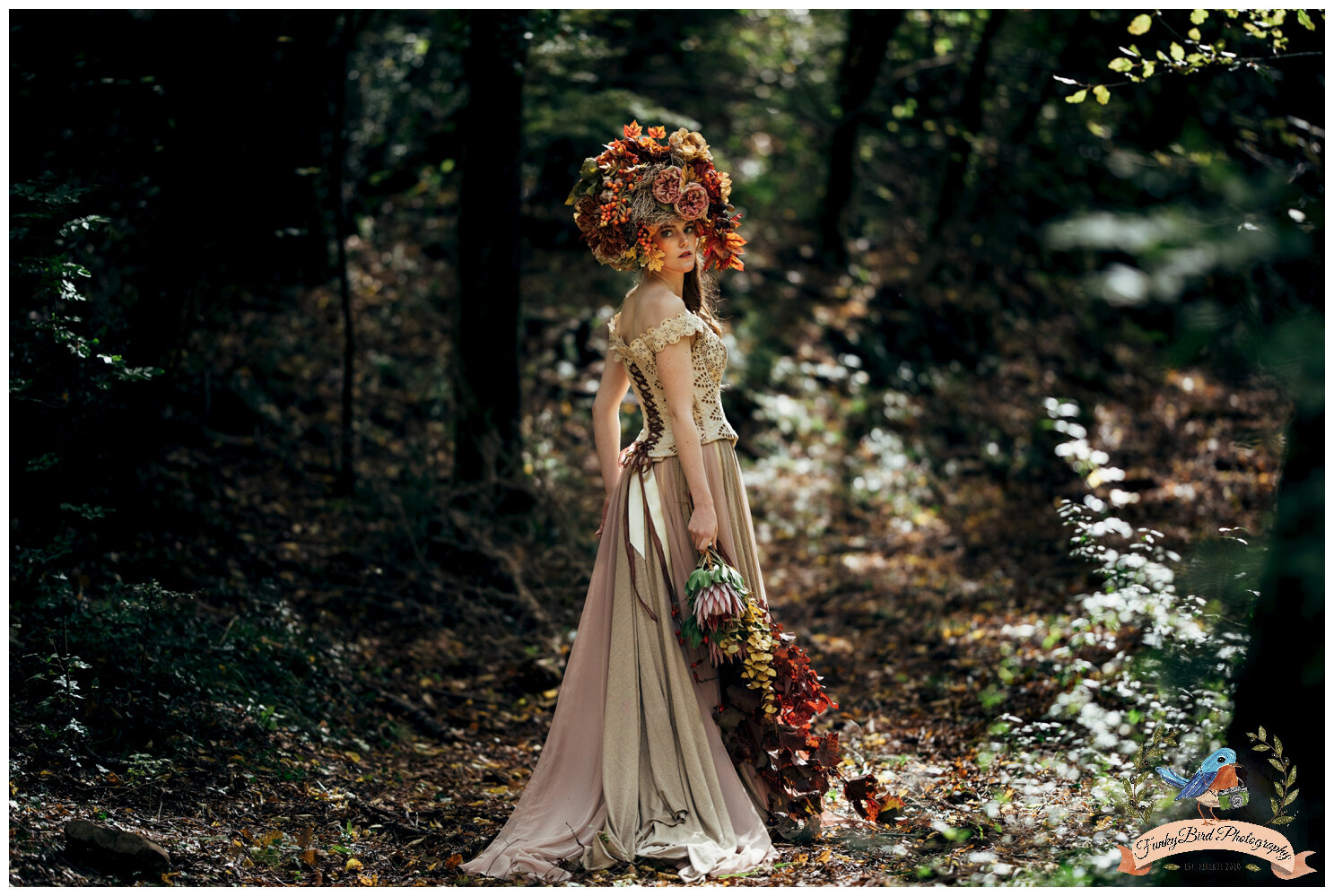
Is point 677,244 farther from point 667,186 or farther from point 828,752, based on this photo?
point 828,752

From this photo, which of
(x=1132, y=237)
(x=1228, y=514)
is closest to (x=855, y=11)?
(x=1228, y=514)

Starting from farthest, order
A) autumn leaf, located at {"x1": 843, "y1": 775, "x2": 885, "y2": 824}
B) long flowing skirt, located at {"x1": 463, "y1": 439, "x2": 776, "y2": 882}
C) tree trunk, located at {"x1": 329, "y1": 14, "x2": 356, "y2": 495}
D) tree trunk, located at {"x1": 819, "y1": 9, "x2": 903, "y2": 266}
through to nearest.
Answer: tree trunk, located at {"x1": 819, "y1": 9, "x2": 903, "y2": 266}, tree trunk, located at {"x1": 329, "y1": 14, "x2": 356, "y2": 495}, autumn leaf, located at {"x1": 843, "y1": 775, "x2": 885, "y2": 824}, long flowing skirt, located at {"x1": 463, "y1": 439, "x2": 776, "y2": 882}

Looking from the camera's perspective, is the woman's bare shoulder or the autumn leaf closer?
the woman's bare shoulder

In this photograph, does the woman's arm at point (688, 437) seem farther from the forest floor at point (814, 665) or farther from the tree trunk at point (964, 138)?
the tree trunk at point (964, 138)

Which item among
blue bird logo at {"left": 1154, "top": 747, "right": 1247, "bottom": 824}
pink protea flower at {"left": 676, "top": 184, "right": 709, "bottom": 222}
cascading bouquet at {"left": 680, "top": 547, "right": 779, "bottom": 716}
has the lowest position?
blue bird logo at {"left": 1154, "top": 747, "right": 1247, "bottom": 824}

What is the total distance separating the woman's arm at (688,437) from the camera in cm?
373

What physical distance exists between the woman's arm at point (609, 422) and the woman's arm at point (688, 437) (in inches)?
12.2

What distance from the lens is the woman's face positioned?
3.79m

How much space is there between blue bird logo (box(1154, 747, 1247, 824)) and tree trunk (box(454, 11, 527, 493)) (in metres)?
4.46

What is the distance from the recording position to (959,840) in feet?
12.1

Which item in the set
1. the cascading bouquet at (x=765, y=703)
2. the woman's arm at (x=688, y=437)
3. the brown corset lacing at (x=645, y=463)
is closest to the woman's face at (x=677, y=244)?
the woman's arm at (x=688, y=437)

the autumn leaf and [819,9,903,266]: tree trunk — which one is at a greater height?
[819,9,903,266]: tree trunk

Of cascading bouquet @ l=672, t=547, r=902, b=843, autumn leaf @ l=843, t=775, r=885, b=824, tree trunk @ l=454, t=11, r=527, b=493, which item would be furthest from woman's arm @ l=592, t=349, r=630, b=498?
tree trunk @ l=454, t=11, r=527, b=493

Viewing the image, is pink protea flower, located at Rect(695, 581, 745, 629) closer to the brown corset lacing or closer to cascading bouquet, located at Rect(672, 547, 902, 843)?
cascading bouquet, located at Rect(672, 547, 902, 843)
